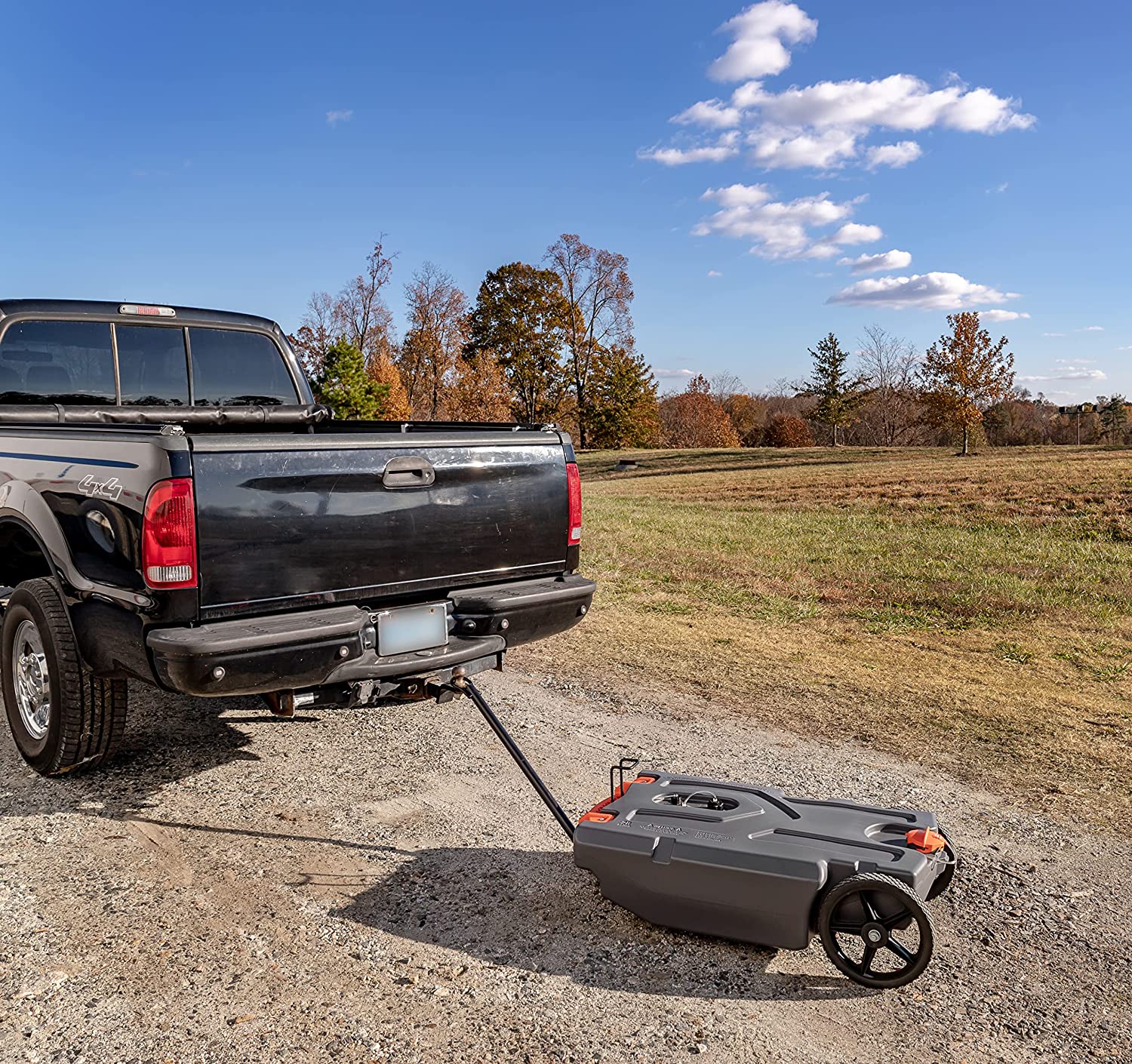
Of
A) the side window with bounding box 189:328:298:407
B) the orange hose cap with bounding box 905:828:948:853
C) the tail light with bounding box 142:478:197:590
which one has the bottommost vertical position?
the orange hose cap with bounding box 905:828:948:853

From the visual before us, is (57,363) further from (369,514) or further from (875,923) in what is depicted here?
(875,923)

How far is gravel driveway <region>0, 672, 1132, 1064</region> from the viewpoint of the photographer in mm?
2670

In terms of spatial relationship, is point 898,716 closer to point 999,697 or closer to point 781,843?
point 999,697

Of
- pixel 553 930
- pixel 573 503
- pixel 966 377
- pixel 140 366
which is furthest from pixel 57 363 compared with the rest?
pixel 966 377

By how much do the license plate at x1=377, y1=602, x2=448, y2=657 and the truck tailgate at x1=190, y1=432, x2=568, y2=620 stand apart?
102 mm

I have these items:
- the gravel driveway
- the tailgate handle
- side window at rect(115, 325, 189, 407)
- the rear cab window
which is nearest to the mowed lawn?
the gravel driveway

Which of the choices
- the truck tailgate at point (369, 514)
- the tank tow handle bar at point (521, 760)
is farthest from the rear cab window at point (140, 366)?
the tank tow handle bar at point (521, 760)

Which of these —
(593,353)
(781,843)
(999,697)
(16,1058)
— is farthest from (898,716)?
(593,353)

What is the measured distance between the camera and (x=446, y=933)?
322 centimetres

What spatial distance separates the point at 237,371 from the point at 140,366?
55 centimetres

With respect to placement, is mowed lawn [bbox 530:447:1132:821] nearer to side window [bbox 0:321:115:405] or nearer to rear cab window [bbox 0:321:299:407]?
rear cab window [bbox 0:321:299:407]

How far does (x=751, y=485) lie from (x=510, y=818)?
21968 millimetres

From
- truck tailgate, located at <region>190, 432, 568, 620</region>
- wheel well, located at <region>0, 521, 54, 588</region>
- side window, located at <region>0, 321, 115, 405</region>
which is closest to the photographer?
→ truck tailgate, located at <region>190, 432, 568, 620</region>

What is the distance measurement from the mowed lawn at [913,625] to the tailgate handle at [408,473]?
8.40ft
